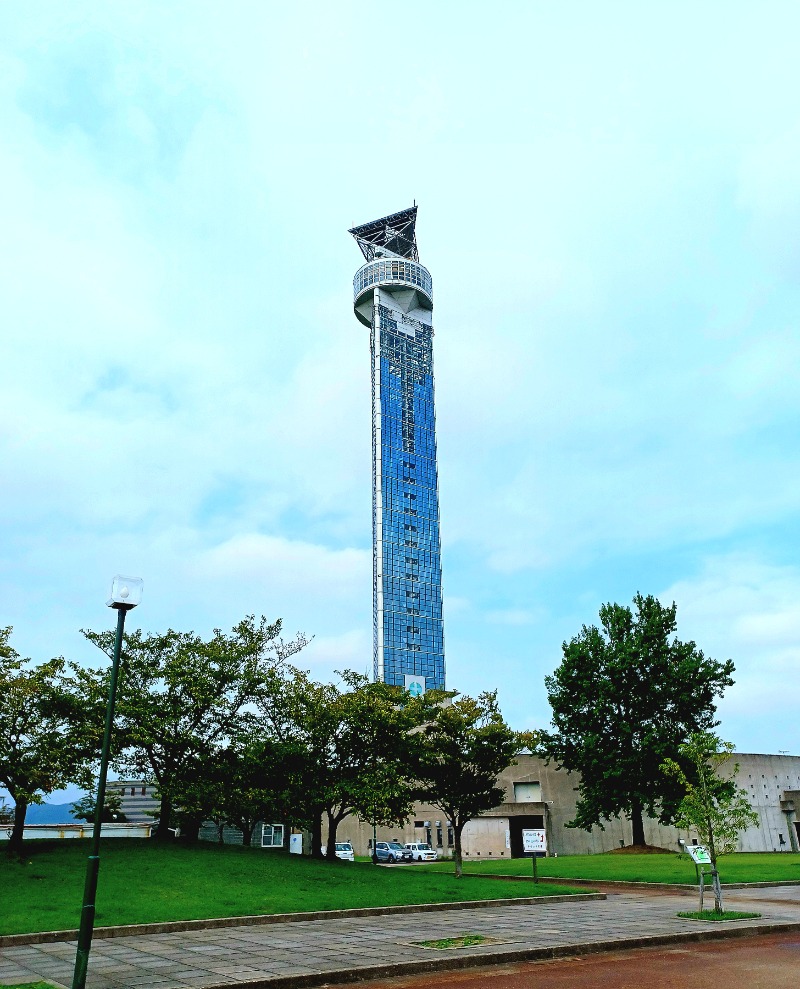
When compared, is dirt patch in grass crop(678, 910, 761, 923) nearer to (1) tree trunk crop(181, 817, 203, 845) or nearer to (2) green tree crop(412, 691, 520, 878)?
(2) green tree crop(412, 691, 520, 878)

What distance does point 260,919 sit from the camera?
2142 centimetres

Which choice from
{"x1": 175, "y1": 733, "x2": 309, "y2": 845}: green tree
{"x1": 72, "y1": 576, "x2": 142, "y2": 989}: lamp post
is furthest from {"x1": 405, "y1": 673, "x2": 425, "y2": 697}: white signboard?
{"x1": 72, "y1": 576, "x2": 142, "y2": 989}: lamp post

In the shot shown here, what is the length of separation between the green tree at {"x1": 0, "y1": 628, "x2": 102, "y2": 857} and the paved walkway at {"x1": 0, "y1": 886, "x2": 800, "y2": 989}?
12.9 m

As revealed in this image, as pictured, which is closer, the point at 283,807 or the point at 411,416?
the point at 283,807

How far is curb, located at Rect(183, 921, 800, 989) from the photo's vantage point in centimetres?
1386

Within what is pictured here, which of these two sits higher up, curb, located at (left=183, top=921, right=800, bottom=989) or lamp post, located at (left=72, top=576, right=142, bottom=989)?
lamp post, located at (left=72, top=576, right=142, bottom=989)

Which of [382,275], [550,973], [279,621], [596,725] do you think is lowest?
[550,973]

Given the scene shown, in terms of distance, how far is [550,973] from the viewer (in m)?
15.0

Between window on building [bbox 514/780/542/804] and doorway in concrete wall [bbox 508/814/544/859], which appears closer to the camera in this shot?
doorway in concrete wall [bbox 508/814/544/859]

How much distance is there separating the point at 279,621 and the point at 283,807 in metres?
9.05

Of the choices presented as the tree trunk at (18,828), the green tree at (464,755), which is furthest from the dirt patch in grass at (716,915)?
the tree trunk at (18,828)

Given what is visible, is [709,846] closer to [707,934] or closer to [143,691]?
[707,934]

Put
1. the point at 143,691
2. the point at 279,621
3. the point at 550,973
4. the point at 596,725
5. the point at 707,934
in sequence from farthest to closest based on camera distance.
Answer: the point at 596,725
the point at 279,621
the point at 143,691
the point at 707,934
the point at 550,973

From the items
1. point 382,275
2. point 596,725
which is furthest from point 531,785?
point 382,275
